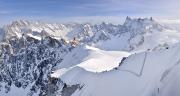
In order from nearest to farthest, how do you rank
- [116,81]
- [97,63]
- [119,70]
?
1. [116,81]
2. [119,70]
3. [97,63]

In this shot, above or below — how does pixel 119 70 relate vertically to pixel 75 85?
above

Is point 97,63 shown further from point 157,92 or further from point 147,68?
point 157,92

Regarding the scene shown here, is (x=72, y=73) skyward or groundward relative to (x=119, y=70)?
groundward

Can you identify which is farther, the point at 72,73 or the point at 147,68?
the point at 72,73

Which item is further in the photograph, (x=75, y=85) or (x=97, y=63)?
(x=97, y=63)

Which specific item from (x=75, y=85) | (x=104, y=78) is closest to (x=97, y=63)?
(x=75, y=85)

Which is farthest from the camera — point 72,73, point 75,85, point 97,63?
point 97,63

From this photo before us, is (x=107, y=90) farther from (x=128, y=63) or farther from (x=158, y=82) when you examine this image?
(x=158, y=82)

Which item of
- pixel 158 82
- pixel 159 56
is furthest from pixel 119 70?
pixel 158 82

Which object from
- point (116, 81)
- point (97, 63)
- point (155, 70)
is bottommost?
→ point (97, 63)
